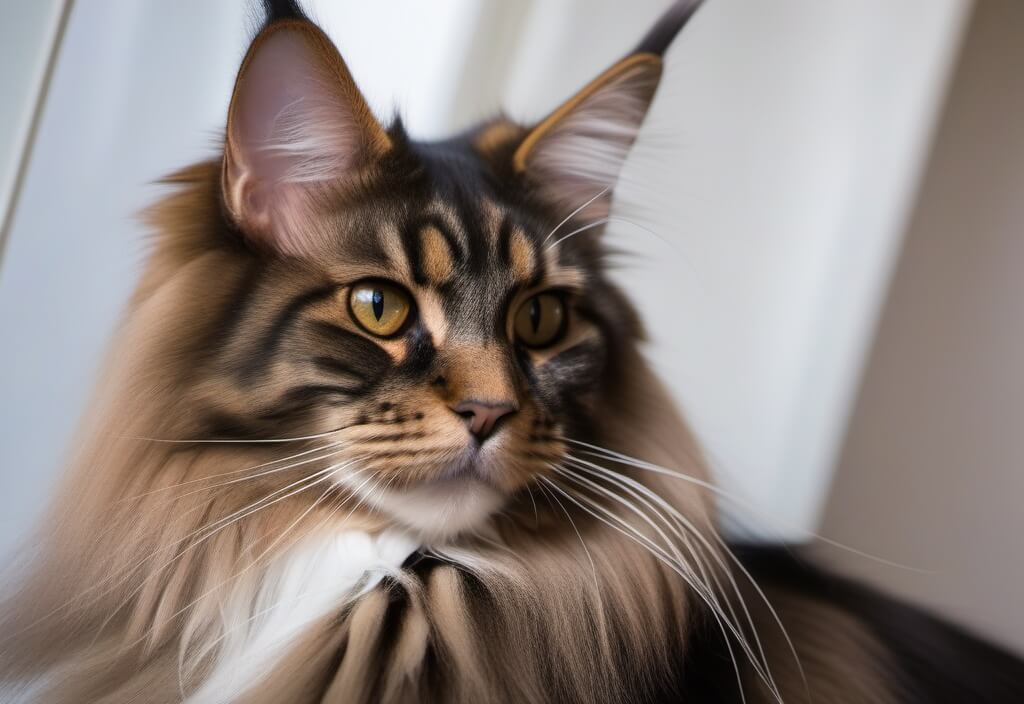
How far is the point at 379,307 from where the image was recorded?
0.73m

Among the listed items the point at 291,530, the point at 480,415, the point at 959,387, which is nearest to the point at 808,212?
the point at 959,387

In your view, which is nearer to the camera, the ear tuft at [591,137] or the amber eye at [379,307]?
the amber eye at [379,307]

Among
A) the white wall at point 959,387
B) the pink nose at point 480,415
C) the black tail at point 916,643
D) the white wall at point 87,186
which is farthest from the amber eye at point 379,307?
the white wall at point 959,387

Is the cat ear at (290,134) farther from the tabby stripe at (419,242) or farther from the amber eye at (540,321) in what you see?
the amber eye at (540,321)

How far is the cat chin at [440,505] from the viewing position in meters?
0.69

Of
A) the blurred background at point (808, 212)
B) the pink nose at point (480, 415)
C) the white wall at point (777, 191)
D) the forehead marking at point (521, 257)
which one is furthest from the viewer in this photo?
the white wall at point (777, 191)

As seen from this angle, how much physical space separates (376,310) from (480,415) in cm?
15

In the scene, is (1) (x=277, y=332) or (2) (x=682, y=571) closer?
(1) (x=277, y=332)

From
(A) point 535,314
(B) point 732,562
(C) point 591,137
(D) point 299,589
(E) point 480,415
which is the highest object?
(C) point 591,137

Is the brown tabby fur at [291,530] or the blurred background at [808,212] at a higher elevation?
the blurred background at [808,212]

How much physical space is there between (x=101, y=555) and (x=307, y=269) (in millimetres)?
327

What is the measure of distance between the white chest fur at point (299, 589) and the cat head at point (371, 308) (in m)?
0.04

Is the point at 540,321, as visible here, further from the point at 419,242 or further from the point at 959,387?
the point at 959,387

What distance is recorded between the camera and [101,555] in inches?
27.9
